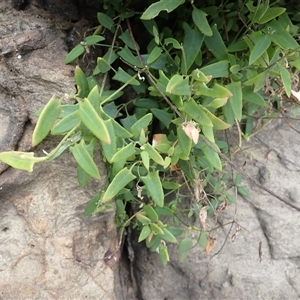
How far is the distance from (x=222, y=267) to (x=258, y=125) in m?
0.48

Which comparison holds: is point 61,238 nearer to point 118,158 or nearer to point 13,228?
point 13,228

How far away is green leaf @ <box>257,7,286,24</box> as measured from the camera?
3.07 ft

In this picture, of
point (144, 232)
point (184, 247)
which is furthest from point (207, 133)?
point (184, 247)

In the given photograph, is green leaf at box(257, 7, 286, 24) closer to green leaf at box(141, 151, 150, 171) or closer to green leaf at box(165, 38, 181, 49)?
green leaf at box(165, 38, 181, 49)

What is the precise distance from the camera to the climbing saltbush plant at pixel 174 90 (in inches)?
34.3

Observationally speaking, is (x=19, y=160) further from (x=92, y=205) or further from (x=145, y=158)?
(x=92, y=205)

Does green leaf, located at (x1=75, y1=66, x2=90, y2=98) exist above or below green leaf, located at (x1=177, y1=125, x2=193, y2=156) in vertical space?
above

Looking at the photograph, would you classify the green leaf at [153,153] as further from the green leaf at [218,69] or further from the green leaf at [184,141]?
the green leaf at [218,69]

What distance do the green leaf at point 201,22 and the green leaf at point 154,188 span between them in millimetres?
351

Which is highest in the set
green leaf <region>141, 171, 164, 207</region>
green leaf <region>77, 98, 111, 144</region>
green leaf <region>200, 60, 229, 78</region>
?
green leaf <region>77, 98, 111, 144</region>

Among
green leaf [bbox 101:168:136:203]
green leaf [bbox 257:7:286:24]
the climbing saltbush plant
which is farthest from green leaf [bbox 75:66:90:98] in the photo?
green leaf [bbox 257:7:286:24]

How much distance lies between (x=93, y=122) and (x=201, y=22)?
0.43m

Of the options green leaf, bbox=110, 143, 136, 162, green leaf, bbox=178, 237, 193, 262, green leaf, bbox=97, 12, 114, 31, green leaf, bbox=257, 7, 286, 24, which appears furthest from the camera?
green leaf, bbox=178, 237, 193, 262

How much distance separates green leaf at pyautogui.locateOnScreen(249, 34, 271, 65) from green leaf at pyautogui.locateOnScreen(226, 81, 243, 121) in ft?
0.27
